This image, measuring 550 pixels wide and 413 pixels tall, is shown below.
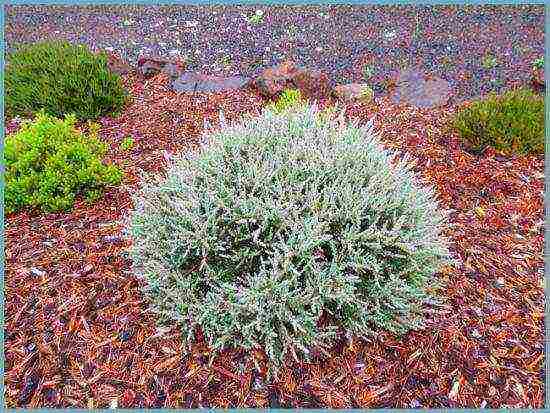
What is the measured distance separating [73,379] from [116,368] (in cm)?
25

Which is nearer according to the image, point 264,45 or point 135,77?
point 135,77

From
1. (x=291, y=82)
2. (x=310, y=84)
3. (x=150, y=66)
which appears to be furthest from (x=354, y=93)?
(x=150, y=66)

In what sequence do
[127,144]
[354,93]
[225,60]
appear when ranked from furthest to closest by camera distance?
1. [225,60]
2. [354,93]
3. [127,144]

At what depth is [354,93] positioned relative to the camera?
6.95m

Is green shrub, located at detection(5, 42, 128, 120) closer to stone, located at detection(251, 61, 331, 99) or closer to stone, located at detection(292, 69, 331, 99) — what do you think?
stone, located at detection(251, 61, 331, 99)

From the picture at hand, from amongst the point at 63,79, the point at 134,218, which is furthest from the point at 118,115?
the point at 134,218

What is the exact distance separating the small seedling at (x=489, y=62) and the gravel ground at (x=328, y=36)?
0.05ft

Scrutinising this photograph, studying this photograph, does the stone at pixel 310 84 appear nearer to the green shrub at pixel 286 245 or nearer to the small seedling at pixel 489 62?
the small seedling at pixel 489 62

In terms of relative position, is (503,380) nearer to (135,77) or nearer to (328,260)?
(328,260)

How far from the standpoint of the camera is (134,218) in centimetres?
359

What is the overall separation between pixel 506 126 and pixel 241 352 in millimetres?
3528

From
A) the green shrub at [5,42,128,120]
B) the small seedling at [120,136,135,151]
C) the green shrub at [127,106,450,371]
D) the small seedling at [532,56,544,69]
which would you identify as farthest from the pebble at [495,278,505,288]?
the small seedling at [532,56,544,69]

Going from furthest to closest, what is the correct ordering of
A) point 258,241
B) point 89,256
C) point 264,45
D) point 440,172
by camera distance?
1. point 264,45
2. point 440,172
3. point 89,256
4. point 258,241

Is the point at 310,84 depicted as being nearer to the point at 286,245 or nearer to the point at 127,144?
the point at 127,144
